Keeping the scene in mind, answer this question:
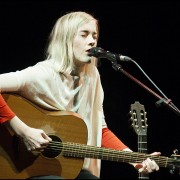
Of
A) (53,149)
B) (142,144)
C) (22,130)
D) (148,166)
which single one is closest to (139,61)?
(142,144)

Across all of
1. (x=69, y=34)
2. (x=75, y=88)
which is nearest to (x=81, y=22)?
(x=69, y=34)

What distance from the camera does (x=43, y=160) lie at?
7.66 ft

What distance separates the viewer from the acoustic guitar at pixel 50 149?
228 centimetres

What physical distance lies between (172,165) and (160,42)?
5.24 feet

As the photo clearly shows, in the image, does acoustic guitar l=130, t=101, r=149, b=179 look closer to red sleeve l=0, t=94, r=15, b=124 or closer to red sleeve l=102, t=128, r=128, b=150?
red sleeve l=102, t=128, r=128, b=150

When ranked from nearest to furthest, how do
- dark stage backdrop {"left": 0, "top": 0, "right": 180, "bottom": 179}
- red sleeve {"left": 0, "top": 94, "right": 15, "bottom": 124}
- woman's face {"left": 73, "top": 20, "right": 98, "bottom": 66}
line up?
red sleeve {"left": 0, "top": 94, "right": 15, "bottom": 124} → woman's face {"left": 73, "top": 20, "right": 98, "bottom": 66} → dark stage backdrop {"left": 0, "top": 0, "right": 180, "bottom": 179}

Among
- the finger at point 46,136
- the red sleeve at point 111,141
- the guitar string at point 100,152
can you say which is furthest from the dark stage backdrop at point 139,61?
the finger at point 46,136

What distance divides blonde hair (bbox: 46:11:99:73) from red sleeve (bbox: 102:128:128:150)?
596mm

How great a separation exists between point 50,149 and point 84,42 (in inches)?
30.8

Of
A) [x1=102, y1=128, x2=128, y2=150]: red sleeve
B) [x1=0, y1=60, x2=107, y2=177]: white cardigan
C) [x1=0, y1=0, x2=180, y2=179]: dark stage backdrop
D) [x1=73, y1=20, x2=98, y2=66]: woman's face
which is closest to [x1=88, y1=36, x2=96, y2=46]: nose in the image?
[x1=73, y1=20, x2=98, y2=66]: woman's face

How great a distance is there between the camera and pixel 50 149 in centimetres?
234

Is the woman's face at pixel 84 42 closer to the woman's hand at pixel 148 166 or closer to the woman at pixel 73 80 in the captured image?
the woman at pixel 73 80

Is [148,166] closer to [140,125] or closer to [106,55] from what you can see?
[140,125]

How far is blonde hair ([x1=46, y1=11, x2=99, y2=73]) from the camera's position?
8.53ft
